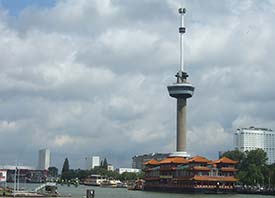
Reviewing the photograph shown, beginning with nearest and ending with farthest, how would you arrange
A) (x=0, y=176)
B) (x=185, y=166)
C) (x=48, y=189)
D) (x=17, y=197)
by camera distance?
(x=17, y=197) → (x=0, y=176) → (x=48, y=189) → (x=185, y=166)

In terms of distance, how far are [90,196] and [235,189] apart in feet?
341

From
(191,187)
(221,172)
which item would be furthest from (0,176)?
(221,172)

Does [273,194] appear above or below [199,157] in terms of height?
below

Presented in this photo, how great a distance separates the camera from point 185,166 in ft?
622

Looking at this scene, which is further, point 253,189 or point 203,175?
point 253,189

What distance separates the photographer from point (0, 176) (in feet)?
362

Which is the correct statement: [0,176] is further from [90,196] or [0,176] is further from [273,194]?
[273,194]

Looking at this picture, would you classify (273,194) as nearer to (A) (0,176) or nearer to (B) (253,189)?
(B) (253,189)

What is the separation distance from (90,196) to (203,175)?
286ft

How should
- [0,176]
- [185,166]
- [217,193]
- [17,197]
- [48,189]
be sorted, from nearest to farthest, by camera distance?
[17,197] → [0,176] → [48,189] → [217,193] → [185,166]

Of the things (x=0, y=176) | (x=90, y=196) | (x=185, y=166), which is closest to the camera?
(x=90, y=196)

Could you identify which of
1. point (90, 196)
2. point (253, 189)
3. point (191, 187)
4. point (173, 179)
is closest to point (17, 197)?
point (90, 196)

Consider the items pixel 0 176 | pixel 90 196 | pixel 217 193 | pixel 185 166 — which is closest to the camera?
pixel 90 196

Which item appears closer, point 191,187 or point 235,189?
point 191,187
